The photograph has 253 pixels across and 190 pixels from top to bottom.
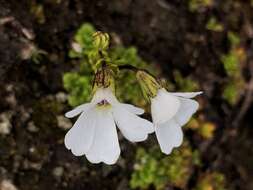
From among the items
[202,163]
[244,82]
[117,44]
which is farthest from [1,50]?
[244,82]

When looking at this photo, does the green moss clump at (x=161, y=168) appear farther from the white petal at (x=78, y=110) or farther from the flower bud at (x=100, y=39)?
the white petal at (x=78, y=110)

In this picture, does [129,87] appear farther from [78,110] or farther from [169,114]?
[78,110]

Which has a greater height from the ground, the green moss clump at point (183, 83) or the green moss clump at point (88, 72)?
the green moss clump at point (88, 72)

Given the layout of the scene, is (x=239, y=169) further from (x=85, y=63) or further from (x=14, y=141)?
(x=14, y=141)

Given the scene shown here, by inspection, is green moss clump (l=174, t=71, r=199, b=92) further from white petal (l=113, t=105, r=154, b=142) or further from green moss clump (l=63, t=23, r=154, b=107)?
white petal (l=113, t=105, r=154, b=142)

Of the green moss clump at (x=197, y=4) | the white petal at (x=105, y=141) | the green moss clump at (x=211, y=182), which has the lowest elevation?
the green moss clump at (x=211, y=182)

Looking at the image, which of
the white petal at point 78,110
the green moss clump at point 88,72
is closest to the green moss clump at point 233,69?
the green moss clump at point 88,72
